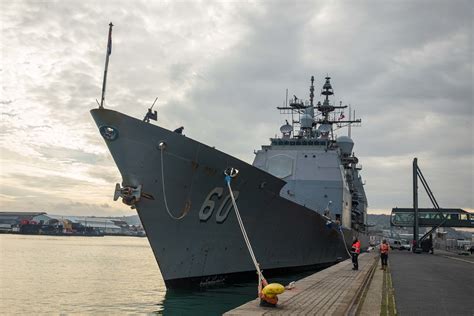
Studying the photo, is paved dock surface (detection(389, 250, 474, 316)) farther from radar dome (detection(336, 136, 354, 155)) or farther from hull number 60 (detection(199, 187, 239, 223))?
radar dome (detection(336, 136, 354, 155))

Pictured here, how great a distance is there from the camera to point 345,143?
30812mm

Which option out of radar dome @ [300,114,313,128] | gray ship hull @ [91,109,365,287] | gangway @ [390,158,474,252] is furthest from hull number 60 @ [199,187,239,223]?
gangway @ [390,158,474,252]

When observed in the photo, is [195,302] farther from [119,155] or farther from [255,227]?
[119,155]

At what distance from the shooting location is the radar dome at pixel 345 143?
30.7 meters

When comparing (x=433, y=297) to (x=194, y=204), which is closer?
(x=433, y=297)

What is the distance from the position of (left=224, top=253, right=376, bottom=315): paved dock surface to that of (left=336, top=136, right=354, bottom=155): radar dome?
63.3 ft

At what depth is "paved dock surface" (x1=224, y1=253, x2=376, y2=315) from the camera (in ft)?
22.2

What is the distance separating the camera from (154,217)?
11.0 metres

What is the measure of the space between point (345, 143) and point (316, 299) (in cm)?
2376

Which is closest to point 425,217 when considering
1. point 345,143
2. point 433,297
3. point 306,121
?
point 345,143

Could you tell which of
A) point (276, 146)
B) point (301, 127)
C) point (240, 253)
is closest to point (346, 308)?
point (240, 253)

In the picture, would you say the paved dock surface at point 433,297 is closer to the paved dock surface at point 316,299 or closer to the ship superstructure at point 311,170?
the paved dock surface at point 316,299

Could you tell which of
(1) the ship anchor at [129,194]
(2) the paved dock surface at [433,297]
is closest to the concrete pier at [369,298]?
(2) the paved dock surface at [433,297]

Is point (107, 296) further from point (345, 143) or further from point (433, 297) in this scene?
point (345, 143)
